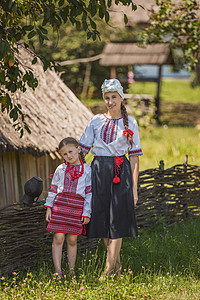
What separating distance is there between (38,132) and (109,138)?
2.06m

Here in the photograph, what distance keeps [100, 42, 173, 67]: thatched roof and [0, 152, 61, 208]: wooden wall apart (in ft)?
32.4

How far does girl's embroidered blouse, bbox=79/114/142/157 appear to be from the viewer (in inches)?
160

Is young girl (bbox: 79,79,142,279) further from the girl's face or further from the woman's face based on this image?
the girl's face

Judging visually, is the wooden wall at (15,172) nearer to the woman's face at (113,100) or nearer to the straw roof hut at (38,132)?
the straw roof hut at (38,132)

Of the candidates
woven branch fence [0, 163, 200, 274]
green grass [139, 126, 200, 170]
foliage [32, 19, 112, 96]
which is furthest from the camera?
foliage [32, 19, 112, 96]

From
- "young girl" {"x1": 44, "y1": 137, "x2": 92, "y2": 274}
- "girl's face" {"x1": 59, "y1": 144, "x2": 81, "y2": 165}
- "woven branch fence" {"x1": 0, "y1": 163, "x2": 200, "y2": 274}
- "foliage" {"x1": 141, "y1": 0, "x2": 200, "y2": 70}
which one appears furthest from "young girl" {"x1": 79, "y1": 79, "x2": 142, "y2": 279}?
"foliage" {"x1": 141, "y1": 0, "x2": 200, "y2": 70}

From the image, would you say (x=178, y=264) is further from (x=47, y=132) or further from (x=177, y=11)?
(x=177, y=11)

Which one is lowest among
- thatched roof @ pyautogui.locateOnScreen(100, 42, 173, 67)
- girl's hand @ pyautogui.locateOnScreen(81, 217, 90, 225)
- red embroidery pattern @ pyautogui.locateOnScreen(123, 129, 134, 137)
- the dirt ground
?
girl's hand @ pyautogui.locateOnScreen(81, 217, 90, 225)

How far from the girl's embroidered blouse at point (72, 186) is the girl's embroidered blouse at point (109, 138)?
0.79 feet

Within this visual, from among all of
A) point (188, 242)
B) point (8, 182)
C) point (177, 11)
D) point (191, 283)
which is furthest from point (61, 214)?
point (177, 11)

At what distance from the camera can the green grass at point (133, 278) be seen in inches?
148

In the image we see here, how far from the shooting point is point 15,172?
618cm

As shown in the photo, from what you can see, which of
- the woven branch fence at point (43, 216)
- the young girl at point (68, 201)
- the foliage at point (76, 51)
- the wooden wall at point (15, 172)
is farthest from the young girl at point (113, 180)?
the foliage at point (76, 51)

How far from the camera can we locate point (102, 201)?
13.3 ft
